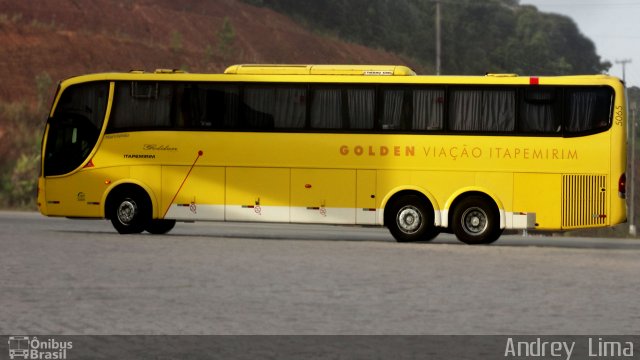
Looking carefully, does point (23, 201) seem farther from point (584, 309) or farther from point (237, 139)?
point (584, 309)

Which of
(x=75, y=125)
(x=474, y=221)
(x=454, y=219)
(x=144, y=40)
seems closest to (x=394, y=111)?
(x=454, y=219)

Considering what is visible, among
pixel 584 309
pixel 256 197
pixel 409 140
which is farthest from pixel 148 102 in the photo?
pixel 584 309

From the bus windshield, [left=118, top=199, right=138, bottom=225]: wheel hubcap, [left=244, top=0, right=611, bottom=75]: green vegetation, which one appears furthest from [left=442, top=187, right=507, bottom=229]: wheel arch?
[left=244, top=0, right=611, bottom=75]: green vegetation

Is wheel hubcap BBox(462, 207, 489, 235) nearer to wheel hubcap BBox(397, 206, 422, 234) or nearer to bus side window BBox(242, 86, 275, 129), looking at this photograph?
wheel hubcap BBox(397, 206, 422, 234)

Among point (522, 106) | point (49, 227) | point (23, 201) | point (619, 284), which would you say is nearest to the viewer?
point (619, 284)

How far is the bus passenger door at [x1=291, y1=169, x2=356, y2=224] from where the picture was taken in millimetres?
26188

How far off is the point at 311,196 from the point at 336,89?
2.29m

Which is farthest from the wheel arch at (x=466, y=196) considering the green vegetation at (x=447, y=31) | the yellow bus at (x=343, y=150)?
Answer: the green vegetation at (x=447, y=31)

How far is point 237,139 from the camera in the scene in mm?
26906

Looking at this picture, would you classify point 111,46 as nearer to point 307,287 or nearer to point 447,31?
point 447,31

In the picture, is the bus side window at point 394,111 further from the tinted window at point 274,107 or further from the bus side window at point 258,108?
the bus side window at point 258,108

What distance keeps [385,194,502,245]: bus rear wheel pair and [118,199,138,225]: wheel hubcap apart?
5.43 meters

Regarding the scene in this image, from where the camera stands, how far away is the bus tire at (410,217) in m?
26.0

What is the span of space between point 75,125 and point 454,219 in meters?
8.43
